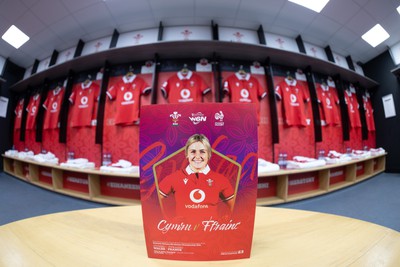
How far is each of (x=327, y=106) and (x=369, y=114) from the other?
155 cm

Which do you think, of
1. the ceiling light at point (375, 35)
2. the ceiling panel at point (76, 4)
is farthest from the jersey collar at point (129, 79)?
the ceiling light at point (375, 35)

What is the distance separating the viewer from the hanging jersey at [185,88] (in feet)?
7.01

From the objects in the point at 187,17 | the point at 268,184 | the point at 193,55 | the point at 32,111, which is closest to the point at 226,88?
the point at 193,55

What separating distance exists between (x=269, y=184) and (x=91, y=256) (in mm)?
2152

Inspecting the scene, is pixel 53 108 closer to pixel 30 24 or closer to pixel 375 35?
pixel 30 24

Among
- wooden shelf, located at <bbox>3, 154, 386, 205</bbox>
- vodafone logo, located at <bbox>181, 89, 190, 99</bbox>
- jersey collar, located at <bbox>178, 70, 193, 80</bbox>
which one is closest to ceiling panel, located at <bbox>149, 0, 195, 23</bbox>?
jersey collar, located at <bbox>178, 70, 193, 80</bbox>

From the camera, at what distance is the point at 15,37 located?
2.14 m

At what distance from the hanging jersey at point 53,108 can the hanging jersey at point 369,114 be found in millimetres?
6300

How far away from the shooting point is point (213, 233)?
0.85 feet

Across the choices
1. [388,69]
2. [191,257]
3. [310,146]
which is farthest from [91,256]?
[388,69]

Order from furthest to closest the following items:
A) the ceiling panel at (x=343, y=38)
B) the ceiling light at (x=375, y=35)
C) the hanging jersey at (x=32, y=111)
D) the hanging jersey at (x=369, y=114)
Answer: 1. the hanging jersey at (x=369, y=114)
2. the hanging jersey at (x=32, y=111)
3. the ceiling panel at (x=343, y=38)
4. the ceiling light at (x=375, y=35)

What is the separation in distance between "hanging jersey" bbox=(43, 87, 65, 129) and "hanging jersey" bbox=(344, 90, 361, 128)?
572 cm

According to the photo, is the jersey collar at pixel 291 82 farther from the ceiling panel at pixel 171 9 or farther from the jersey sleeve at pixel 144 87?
the jersey sleeve at pixel 144 87

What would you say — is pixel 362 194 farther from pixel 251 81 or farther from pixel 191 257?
pixel 191 257
